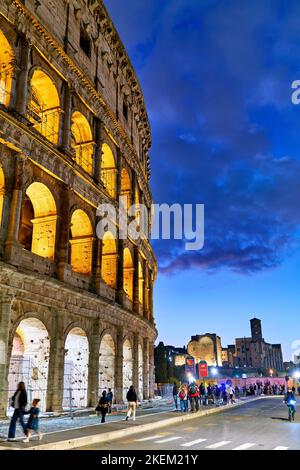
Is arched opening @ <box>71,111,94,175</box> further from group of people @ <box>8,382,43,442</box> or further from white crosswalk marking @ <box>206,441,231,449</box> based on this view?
white crosswalk marking @ <box>206,441,231,449</box>

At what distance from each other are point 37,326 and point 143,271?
52.1 feet

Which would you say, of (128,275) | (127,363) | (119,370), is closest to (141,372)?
(127,363)

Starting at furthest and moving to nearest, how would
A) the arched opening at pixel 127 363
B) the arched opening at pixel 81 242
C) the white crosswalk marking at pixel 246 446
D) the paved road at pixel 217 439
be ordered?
the arched opening at pixel 127 363 → the arched opening at pixel 81 242 → the paved road at pixel 217 439 → the white crosswalk marking at pixel 246 446

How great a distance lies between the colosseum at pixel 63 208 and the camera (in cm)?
1695

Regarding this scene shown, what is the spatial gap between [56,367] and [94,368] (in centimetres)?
361

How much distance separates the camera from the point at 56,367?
18203mm

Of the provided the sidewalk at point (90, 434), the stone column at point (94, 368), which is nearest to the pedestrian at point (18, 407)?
the sidewalk at point (90, 434)

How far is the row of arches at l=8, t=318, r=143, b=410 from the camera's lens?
Result: 1822 cm

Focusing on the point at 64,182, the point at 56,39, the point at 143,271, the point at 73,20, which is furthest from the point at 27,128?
the point at 143,271

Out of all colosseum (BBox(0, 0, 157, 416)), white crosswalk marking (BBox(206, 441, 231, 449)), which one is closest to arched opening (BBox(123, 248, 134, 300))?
colosseum (BBox(0, 0, 157, 416))

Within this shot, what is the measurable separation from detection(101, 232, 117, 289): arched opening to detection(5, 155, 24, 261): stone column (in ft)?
29.5

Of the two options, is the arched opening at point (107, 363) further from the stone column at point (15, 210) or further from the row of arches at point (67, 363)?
the stone column at point (15, 210)

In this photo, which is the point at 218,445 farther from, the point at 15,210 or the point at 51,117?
the point at 51,117

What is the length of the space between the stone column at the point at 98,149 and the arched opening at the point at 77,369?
329 inches
